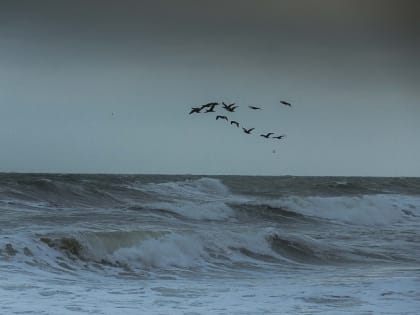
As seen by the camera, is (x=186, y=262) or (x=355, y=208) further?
(x=355, y=208)

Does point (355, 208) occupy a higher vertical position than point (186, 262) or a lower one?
higher

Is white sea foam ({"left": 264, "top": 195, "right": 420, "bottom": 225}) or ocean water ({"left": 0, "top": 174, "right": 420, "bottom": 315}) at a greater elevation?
white sea foam ({"left": 264, "top": 195, "right": 420, "bottom": 225})

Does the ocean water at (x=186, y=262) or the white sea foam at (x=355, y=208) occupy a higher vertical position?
the white sea foam at (x=355, y=208)

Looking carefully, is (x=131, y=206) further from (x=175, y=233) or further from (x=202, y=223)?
(x=175, y=233)

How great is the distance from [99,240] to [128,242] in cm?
59

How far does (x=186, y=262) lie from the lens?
13.6 m

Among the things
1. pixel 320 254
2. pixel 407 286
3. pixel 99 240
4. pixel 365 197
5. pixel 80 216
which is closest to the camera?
pixel 407 286

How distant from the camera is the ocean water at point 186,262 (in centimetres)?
877

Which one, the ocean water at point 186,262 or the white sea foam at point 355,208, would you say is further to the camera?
the white sea foam at point 355,208

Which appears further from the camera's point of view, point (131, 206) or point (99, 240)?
point (131, 206)

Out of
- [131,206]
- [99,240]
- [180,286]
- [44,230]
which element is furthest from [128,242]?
[131,206]

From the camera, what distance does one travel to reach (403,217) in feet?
97.9

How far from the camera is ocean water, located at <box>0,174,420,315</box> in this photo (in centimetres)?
877

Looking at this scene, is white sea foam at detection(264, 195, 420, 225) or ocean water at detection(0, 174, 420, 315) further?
white sea foam at detection(264, 195, 420, 225)
